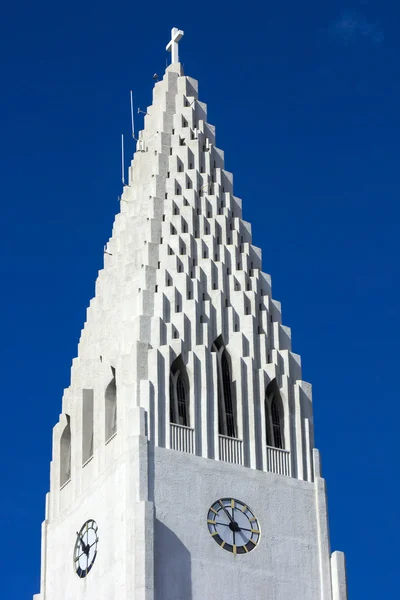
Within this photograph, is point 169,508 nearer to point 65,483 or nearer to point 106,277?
point 65,483

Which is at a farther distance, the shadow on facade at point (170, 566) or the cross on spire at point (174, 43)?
the cross on spire at point (174, 43)

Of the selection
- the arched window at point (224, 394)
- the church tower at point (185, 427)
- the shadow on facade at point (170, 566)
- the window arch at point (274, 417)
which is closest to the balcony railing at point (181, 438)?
the church tower at point (185, 427)

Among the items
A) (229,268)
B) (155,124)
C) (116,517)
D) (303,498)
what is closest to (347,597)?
(303,498)

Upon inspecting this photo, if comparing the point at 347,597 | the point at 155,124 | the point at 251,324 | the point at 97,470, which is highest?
the point at 155,124

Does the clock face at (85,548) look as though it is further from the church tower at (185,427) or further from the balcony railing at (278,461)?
the balcony railing at (278,461)

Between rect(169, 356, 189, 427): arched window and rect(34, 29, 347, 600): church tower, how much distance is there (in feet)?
0.17

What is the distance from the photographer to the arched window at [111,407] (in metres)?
72.8

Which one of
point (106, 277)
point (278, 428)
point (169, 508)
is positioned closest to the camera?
point (169, 508)

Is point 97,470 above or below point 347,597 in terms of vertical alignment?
A: above

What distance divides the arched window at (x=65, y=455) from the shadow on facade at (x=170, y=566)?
8.07 metres

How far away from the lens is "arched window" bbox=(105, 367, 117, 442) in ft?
239

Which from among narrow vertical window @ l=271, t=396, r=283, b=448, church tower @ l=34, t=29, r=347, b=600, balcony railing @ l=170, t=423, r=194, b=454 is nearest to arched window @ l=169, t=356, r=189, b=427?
church tower @ l=34, t=29, r=347, b=600

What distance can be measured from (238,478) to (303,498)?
2.87 meters

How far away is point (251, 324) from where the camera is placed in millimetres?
75000
